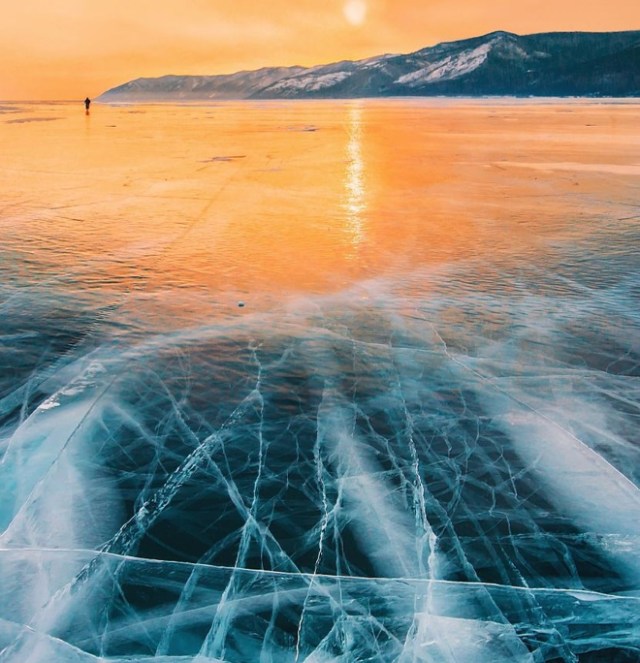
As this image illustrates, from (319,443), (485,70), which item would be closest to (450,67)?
(485,70)

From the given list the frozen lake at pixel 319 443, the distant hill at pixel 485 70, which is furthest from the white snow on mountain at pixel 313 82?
the frozen lake at pixel 319 443

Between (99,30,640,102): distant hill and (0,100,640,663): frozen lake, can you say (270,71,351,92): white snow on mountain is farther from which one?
(0,100,640,663): frozen lake

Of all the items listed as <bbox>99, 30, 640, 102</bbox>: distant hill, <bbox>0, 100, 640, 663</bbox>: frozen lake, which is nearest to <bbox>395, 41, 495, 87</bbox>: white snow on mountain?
<bbox>99, 30, 640, 102</bbox>: distant hill

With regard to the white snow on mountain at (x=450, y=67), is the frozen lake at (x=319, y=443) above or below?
below

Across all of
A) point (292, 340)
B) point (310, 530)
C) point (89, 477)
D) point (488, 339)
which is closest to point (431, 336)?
point (488, 339)

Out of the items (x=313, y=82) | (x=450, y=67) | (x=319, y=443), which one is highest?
(x=450, y=67)

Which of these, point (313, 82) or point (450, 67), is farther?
point (313, 82)

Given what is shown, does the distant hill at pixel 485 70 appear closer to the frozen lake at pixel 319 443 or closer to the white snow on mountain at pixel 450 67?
the white snow on mountain at pixel 450 67

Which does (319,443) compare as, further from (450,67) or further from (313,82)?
(313,82)

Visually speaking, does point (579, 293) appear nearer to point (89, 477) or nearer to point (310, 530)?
point (310, 530)
